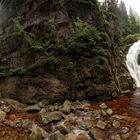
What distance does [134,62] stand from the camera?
2534 centimetres

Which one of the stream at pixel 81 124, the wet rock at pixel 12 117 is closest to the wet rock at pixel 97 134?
the stream at pixel 81 124

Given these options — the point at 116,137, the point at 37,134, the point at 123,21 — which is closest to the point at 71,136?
the point at 37,134

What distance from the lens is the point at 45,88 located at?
14.5 m

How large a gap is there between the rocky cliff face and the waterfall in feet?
20.9

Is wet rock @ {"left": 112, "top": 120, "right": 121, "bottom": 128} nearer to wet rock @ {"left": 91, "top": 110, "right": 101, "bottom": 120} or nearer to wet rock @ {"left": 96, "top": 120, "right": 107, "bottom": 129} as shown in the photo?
wet rock @ {"left": 96, "top": 120, "right": 107, "bottom": 129}

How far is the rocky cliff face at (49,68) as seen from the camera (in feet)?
47.8

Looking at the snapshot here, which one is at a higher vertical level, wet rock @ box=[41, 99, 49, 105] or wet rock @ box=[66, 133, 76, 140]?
wet rock @ box=[41, 99, 49, 105]

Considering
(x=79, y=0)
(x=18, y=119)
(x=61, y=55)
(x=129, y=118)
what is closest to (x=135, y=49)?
(x=79, y=0)

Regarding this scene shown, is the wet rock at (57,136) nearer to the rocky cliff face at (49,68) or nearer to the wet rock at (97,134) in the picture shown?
the wet rock at (97,134)

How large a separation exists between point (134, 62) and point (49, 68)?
13.6m

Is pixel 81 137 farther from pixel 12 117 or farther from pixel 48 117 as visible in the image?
pixel 12 117

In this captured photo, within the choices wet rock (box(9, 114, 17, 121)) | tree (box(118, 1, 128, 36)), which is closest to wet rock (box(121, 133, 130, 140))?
wet rock (box(9, 114, 17, 121))

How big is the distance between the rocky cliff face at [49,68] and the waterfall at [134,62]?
6.38 metres

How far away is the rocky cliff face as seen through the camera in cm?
1458
